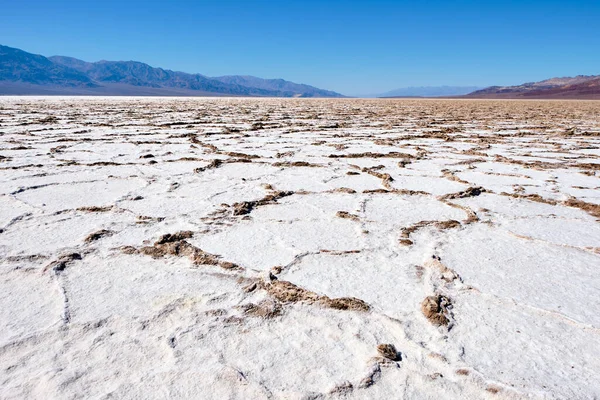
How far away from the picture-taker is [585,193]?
2504 mm

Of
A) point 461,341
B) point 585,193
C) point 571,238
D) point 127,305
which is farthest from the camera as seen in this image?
point 585,193

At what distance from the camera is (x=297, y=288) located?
1294 mm

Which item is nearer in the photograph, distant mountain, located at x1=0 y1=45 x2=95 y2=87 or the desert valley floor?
the desert valley floor

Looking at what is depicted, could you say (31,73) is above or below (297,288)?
below

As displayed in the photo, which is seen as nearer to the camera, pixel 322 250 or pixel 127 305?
pixel 127 305

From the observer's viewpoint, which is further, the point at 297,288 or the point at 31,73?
the point at 31,73

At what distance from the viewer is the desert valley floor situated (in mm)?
926

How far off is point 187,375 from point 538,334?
2.62ft

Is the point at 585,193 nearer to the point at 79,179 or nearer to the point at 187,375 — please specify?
the point at 187,375

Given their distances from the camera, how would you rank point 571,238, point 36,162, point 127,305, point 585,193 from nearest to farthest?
1. point 127,305
2. point 571,238
3. point 585,193
4. point 36,162

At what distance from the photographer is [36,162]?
3.26 meters

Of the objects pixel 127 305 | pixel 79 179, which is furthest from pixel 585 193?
pixel 79 179

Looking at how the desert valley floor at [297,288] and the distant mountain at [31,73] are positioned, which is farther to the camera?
the distant mountain at [31,73]

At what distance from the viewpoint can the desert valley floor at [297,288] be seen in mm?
926
